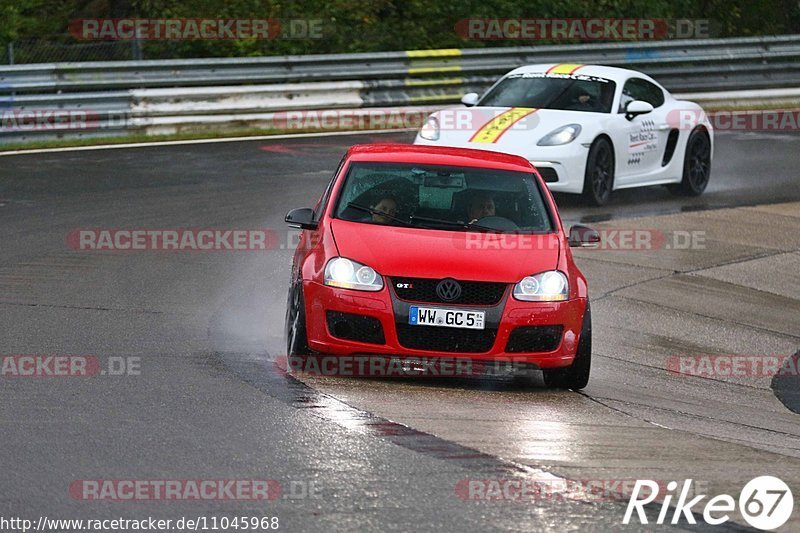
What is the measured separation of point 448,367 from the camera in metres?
8.66

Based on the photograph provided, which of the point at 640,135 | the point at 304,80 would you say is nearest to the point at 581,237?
the point at 640,135

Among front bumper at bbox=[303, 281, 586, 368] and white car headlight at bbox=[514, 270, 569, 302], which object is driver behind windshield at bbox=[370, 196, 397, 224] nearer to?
front bumper at bbox=[303, 281, 586, 368]

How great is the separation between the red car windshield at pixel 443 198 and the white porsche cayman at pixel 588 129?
5.54m

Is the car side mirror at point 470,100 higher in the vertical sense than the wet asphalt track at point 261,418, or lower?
higher

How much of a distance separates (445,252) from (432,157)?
1364mm

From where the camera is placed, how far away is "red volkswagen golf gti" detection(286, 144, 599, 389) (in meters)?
8.41

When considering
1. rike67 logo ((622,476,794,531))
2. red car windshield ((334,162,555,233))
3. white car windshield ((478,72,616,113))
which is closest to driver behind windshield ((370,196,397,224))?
red car windshield ((334,162,555,233))

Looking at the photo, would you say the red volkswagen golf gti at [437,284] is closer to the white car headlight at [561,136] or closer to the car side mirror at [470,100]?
the white car headlight at [561,136]

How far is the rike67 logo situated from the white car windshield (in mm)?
10232

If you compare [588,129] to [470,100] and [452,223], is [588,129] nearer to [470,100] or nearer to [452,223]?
[470,100]

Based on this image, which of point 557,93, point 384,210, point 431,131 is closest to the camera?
point 384,210

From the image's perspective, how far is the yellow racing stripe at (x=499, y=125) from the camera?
15336mm

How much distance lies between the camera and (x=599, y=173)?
16.1m

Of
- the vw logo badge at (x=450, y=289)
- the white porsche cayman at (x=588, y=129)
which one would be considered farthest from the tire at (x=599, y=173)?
the vw logo badge at (x=450, y=289)
